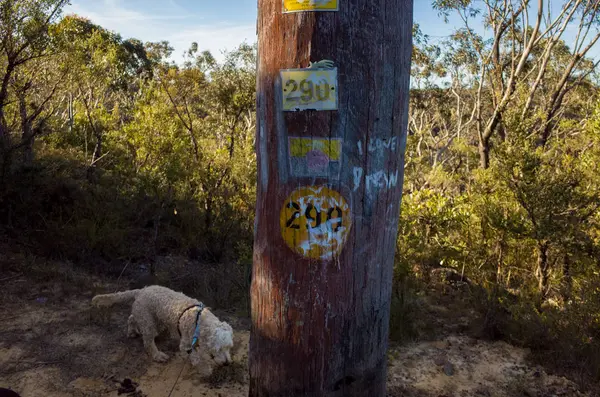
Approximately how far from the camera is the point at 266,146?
4.20 feet

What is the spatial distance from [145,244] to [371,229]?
4.96 m

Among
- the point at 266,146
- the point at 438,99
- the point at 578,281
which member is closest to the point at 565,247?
the point at 578,281

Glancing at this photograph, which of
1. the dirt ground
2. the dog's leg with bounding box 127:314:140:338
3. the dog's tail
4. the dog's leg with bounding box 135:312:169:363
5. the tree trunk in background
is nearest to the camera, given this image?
the dirt ground

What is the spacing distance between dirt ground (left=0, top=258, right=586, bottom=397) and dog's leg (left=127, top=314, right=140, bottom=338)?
0.04m

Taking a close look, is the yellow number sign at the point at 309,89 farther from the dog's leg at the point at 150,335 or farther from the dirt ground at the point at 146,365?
the dog's leg at the point at 150,335

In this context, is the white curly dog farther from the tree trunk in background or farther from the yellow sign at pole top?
the tree trunk in background

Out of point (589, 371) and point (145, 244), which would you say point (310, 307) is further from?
point (145, 244)

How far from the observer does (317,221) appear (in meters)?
1.24

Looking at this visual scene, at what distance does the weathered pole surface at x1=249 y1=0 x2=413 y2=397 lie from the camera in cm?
117

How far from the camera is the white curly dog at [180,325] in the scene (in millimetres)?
2793

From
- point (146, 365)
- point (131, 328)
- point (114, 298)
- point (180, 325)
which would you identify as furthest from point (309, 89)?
point (114, 298)

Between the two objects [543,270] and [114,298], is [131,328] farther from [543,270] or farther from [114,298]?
[543,270]

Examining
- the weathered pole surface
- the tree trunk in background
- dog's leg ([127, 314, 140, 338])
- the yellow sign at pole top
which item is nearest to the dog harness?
dog's leg ([127, 314, 140, 338])

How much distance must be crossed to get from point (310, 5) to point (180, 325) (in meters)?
2.42
